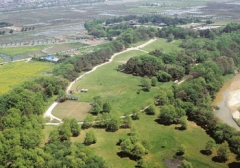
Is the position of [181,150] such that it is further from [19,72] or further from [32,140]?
[19,72]

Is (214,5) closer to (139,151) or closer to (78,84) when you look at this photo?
(78,84)

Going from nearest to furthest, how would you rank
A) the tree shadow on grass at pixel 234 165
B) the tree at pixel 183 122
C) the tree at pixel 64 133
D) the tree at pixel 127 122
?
the tree shadow on grass at pixel 234 165 → the tree at pixel 64 133 → the tree at pixel 183 122 → the tree at pixel 127 122

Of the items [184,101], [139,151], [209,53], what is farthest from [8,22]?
[139,151]

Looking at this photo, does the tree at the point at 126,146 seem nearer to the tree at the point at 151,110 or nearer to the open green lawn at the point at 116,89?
the open green lawn at the point at 116,89

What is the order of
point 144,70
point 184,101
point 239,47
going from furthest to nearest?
point 239,47
point 144,70
point 184,101

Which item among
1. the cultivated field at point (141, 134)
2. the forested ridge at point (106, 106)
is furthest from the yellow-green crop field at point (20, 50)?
the cultivated field at point (141, 134)

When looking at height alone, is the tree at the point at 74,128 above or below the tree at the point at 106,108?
below

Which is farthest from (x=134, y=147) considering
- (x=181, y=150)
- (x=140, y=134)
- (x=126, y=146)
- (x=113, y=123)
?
(x=113, y=123)

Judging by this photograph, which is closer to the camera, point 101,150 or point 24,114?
point 101,150
